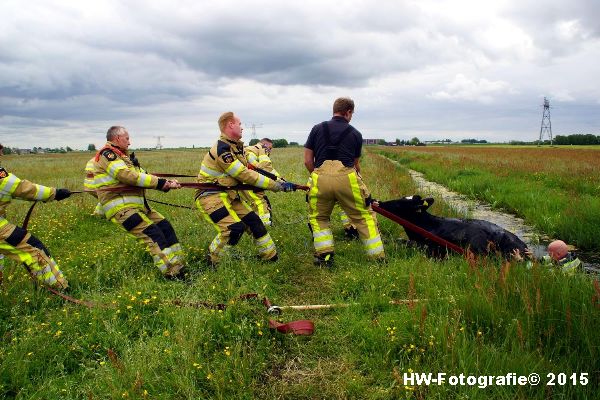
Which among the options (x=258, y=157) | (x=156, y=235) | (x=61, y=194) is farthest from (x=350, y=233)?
(x=61, y=194)

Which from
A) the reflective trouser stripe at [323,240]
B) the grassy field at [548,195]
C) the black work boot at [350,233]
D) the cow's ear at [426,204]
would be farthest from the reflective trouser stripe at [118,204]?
the grassy field at [548,195]

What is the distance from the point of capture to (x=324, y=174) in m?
5.25

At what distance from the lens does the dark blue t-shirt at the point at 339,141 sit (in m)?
5.23

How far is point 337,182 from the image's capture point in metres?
5.18

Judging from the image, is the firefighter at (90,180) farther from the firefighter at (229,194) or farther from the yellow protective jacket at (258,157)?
the yellow protective jacket at (258,157)

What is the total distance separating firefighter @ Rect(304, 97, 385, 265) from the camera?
5219 mm

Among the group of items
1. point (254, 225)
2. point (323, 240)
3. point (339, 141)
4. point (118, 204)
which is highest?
point (339, 141)

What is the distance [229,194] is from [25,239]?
97.1 inches

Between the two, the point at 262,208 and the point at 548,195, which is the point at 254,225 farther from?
the point at 548,195

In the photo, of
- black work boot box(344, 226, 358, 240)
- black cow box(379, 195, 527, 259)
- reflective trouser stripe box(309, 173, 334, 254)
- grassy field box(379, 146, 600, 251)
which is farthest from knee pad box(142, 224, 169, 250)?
grassy field box(379, 146, 600, 251)

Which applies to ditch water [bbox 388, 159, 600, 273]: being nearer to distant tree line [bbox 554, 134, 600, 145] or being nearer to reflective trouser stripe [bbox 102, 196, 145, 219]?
reflective trouser stripe [bbox 102, 196, 145, 219]

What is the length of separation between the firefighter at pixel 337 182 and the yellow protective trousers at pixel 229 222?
77 centimetres

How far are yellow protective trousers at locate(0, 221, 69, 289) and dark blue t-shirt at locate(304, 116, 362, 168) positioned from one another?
11.8 feet

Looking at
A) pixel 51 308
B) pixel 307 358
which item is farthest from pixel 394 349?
pixel 51 308
